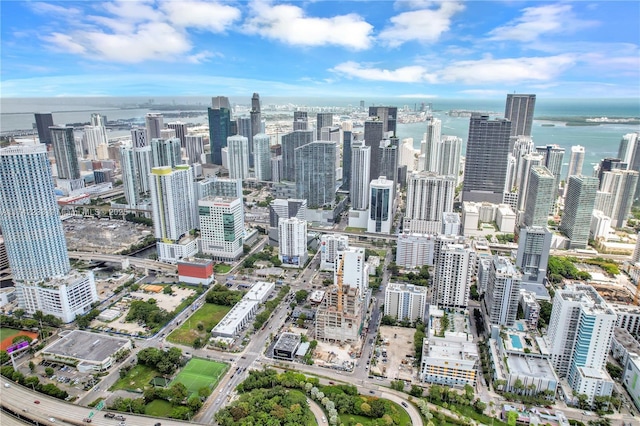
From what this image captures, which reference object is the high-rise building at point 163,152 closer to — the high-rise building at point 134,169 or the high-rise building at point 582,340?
the high-rise building at point 134,169

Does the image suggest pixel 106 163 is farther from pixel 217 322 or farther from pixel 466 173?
pixel 466 173

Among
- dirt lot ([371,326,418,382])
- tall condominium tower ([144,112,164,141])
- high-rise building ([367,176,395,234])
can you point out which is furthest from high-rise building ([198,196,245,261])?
tall condominium tower ([144,112,164,141])

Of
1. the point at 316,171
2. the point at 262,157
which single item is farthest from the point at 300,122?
the point at 316,171

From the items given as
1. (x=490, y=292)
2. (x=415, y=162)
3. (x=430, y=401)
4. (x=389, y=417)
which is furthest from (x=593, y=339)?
(x=415, y=162)

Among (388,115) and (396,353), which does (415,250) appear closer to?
(396,353)

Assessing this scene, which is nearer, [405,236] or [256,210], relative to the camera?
[405,236]

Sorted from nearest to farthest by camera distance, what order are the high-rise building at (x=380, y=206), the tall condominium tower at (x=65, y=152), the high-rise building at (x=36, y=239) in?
the high-rise building at (x=36, y=239)
the high-rise building at (x=380, y=206)
the tall condominium tower at (x=65, y=152)

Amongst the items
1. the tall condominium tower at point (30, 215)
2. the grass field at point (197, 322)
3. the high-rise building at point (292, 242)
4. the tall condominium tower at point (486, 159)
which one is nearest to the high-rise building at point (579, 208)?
the tall condominium tower at point (486, 159)
